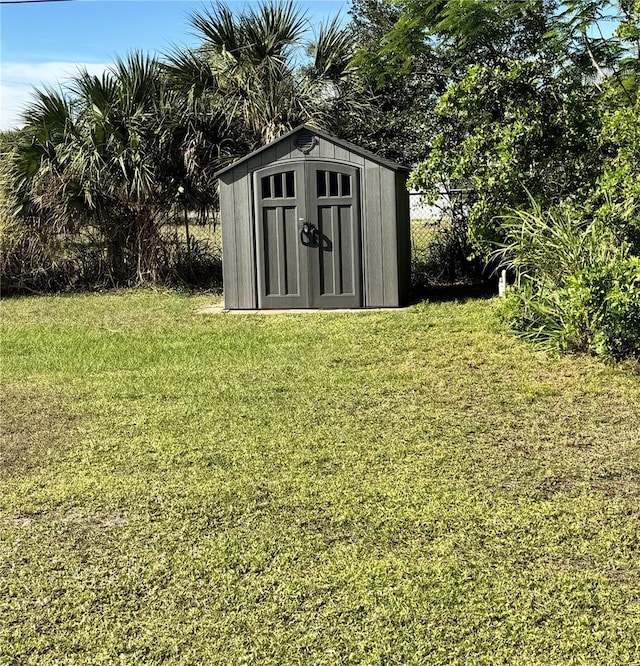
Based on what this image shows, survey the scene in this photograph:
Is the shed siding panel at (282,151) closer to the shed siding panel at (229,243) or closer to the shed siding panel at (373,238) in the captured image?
the shed siding panel at (229,243)

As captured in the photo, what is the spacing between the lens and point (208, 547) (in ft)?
10.9

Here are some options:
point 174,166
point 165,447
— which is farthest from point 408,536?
point 174,166

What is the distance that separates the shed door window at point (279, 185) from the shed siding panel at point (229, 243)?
0.46 metres

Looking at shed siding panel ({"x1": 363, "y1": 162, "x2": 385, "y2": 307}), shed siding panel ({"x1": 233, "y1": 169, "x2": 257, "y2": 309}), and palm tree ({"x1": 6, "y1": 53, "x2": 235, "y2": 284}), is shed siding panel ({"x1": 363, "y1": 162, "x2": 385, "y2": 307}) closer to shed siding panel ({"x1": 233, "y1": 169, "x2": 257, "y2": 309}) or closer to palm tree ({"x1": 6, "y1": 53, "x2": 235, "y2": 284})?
shed siding panel ({"x1": 233, "y1": 169, "x2": 257, "y2": 309})

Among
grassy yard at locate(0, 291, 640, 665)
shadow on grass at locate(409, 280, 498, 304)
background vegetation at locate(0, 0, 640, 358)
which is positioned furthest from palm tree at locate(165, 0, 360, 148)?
grassy yard at locate(0, 291, 640, 665)

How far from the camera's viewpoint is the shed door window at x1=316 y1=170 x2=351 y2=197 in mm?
9906

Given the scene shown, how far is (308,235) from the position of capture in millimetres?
10000

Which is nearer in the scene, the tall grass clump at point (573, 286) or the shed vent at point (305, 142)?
the tall grass clump at point (573, 286)

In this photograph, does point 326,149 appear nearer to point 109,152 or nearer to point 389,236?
point 389,236

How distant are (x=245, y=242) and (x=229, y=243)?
234mm

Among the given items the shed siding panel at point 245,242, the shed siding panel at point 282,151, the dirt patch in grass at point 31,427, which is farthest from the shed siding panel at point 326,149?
the dirt patch in grass at point 31,427

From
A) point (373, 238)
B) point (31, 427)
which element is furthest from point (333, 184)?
point (31, 427)

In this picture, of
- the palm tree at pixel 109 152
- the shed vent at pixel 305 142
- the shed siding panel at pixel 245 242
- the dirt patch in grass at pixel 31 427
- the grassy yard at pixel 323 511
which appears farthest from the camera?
the palm tree at pixel 109 152

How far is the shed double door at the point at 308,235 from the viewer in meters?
9.91
